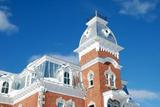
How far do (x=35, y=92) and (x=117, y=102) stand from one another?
9820 millimetres

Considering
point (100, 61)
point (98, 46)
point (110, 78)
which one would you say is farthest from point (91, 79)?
point (98, 46)

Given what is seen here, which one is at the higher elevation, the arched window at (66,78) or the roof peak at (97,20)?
the roof peak at (97,20)

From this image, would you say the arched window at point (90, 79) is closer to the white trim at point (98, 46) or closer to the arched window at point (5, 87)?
the white trim at point (98, 46)

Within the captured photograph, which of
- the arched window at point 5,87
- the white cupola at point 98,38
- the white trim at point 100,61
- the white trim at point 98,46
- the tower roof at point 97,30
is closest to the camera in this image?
the white trim at point 100,61

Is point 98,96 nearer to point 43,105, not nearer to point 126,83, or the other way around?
point 43,105

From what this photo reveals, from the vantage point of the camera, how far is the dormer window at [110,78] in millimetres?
35625

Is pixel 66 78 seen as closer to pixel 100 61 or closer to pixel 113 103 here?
pixel 100 61

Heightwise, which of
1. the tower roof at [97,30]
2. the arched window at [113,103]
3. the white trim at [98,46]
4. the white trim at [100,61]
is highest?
the tower roof at [97,30]

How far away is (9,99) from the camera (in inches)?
1455

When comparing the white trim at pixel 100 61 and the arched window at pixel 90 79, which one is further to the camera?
the white trim at pixel 100 61

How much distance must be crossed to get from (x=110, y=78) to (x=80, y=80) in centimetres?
393

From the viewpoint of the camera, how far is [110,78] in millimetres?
36000

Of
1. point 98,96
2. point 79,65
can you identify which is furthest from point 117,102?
point 79,65

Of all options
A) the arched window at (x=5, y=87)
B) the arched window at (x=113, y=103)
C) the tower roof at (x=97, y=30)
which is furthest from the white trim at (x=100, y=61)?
the arched window at (x=5, y=87)
